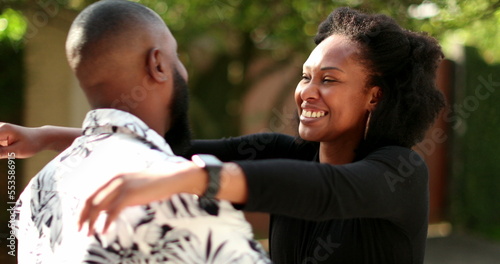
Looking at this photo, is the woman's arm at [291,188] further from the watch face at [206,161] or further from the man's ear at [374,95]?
the man's ear at [374,95]

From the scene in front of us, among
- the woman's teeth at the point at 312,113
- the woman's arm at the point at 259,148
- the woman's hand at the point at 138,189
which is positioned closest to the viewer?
the woman's hand at the point at 138,189

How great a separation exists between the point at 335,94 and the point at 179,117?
690 mm

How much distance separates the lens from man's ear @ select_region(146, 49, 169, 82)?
5.37 ft

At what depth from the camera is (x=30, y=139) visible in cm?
219

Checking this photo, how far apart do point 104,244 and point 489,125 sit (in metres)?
8.32

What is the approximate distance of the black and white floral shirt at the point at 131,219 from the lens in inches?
54.0

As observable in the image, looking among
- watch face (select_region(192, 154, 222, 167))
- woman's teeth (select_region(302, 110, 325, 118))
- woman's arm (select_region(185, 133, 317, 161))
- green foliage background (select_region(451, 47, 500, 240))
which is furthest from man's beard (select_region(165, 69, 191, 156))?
green foliage background (select_region(451, 47, 500, 240))

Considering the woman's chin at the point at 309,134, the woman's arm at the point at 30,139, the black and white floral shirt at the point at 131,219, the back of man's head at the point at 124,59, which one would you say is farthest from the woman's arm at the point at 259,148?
the black and white floral shirt at the point at 131,219

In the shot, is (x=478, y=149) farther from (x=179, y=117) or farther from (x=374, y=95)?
(x=179, y=117)

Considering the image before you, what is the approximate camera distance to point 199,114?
7672 mm

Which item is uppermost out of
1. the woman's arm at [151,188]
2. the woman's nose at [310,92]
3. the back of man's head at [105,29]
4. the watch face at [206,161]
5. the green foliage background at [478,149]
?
the back of man's head at [105,29]

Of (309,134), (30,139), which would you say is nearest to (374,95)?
(309,134)

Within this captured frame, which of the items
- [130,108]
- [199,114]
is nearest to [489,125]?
[199,114]

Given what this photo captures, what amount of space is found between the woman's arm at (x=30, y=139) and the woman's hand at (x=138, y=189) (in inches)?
40.4
